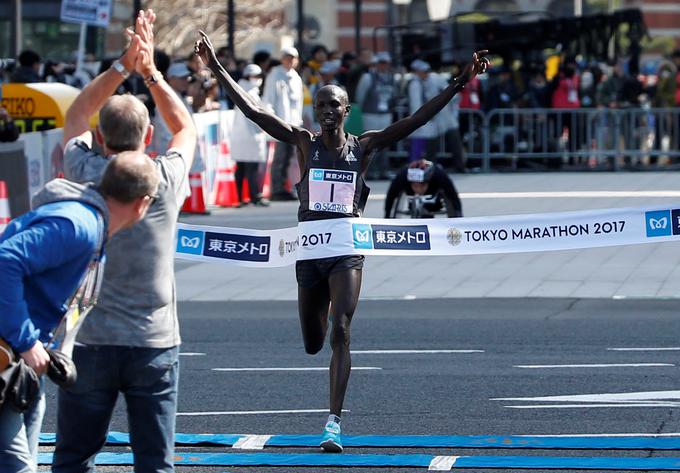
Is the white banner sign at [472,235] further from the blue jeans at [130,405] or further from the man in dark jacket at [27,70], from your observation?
the man in dark jacket at [27,70]

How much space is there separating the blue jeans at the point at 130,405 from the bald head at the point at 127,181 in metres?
0.71

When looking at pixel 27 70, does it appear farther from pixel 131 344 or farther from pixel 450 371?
pixel 131 344

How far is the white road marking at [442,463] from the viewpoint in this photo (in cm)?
721

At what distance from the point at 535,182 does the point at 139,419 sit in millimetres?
19370

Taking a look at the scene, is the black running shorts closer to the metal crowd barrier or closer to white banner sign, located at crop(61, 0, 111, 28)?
white banner sign, located at crop(61, 0, 111, 28)

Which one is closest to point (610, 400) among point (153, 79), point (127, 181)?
point (153, 79)

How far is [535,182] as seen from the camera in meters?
24.5

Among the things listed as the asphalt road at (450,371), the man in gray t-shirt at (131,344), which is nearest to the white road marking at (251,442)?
the asphalt road at (450,371)

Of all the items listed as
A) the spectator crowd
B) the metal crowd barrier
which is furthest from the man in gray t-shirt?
the metal crowd barrier

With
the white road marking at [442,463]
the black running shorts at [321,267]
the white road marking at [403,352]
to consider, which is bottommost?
the white road marking at [403,352]

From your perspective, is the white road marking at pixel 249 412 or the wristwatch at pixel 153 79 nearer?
the wristwatch at pixel 153 79

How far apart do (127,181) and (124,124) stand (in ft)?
1.59

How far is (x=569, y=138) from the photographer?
2619cm

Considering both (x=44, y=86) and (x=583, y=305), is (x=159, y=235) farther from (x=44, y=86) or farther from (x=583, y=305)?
(x=44, y=86)
